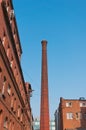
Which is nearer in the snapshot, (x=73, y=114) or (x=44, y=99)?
(x=44, y=99)

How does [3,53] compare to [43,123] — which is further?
[43,123]

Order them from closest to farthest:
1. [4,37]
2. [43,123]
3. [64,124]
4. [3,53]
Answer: [3,53]
[4,37]
[43,123]
[64,124]

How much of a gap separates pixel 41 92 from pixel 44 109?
3.86m

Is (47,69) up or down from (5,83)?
up

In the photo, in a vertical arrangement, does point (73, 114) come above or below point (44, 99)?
below

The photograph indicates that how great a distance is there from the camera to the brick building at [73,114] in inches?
2256

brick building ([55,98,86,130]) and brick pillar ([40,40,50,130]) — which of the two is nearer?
brick pillar ([40,40,50,130])

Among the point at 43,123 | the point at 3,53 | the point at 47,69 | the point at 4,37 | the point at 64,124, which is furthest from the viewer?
the point at 64,124

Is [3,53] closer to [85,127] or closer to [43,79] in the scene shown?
[43,79]

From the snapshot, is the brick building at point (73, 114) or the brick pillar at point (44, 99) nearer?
the brick pillar at point (44, 99)

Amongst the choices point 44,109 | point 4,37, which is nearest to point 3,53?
point 4,37

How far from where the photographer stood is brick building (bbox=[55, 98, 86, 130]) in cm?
5731

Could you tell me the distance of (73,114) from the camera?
193 ft

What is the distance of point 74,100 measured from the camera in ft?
198
